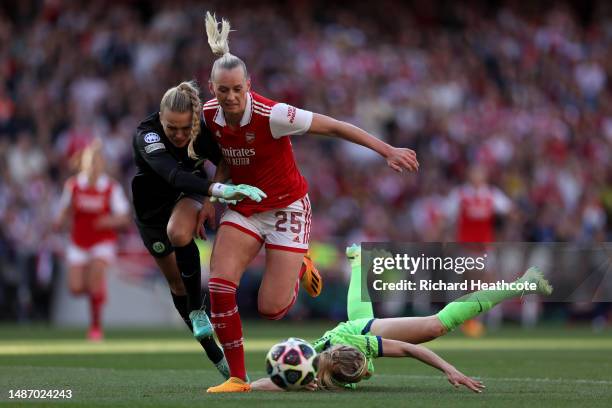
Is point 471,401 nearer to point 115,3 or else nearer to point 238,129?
point 238,129

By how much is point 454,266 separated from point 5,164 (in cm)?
1219

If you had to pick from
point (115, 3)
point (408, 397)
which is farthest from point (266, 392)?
point (115, 3)

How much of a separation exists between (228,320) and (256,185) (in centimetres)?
101

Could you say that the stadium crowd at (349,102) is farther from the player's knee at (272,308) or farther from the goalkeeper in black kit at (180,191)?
the player's knee at (272,308)

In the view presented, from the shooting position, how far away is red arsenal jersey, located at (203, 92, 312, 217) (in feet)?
29.0

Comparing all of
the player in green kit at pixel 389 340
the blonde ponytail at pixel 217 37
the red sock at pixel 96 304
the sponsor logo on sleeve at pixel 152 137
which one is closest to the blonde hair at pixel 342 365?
the player in green kit at pixel 389 340

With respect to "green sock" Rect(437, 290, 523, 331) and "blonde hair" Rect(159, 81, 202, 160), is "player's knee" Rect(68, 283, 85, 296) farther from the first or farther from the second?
"green sock" Rect(437, 290, 523, 331)

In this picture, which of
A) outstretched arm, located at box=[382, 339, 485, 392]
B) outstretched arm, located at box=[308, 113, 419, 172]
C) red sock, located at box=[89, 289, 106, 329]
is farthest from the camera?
red sock, located at box=[89, 289, 106, 329]

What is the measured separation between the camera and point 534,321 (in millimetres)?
20781

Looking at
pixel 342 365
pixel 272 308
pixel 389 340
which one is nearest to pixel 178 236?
pixel 272 308

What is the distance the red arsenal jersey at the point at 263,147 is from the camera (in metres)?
8.84

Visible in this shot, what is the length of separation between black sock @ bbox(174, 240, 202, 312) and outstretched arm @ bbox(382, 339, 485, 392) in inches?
73.0

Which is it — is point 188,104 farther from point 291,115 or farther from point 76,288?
point 76,288

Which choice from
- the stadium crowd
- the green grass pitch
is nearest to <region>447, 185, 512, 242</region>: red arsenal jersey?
the stadium crowd
